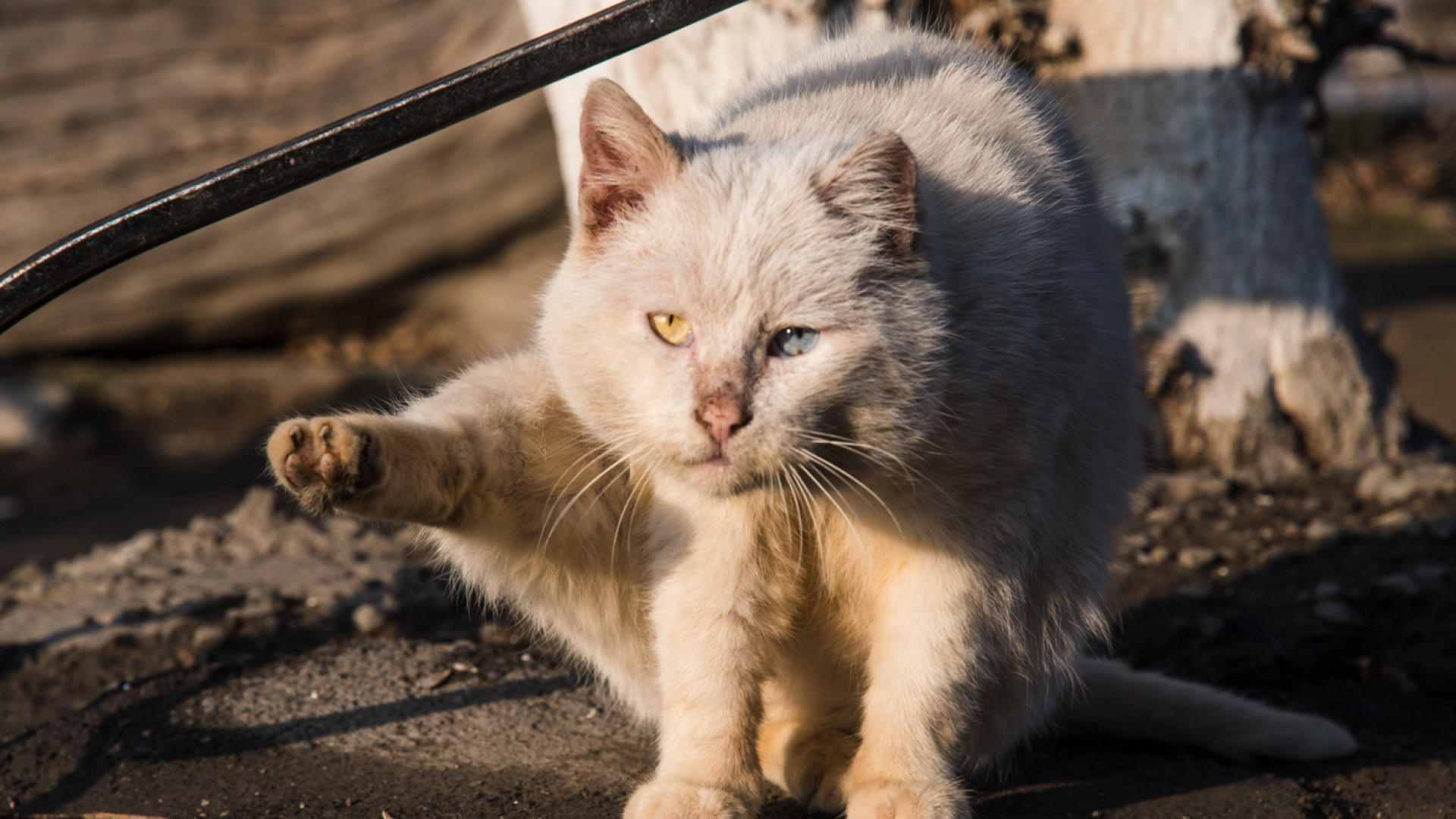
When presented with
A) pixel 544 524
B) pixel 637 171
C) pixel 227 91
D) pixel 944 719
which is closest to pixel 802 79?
pixel 637 171

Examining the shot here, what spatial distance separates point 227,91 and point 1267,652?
5.28 meters

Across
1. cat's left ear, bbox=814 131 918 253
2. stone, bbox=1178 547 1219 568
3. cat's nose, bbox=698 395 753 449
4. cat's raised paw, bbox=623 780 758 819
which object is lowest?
stone, bbox=1178 547 1219 568

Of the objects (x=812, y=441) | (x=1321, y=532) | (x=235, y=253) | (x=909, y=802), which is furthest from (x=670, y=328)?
(x=235, y=253)

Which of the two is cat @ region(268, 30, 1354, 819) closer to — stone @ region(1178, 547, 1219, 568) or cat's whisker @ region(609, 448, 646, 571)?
cat's whisker @ region(609, 448, 646, 571)

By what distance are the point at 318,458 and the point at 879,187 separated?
1023 millimetres

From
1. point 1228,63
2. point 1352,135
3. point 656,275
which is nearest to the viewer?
point 656,275

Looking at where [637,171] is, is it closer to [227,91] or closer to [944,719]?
[944,719]

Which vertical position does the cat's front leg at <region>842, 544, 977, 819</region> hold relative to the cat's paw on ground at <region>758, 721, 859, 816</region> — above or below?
above

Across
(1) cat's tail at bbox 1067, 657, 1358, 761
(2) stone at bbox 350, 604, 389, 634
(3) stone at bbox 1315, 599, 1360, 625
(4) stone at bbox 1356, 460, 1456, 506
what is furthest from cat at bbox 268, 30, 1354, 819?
(4) stone at bbox 1356, 460, 1456, 506

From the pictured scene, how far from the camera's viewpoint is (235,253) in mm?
6574

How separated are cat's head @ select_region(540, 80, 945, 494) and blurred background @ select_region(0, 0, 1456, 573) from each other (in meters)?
3.09

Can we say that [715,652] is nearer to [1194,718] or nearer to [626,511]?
[626,511]

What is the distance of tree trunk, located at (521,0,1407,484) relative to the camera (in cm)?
384

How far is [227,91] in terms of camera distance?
5.79 meters
